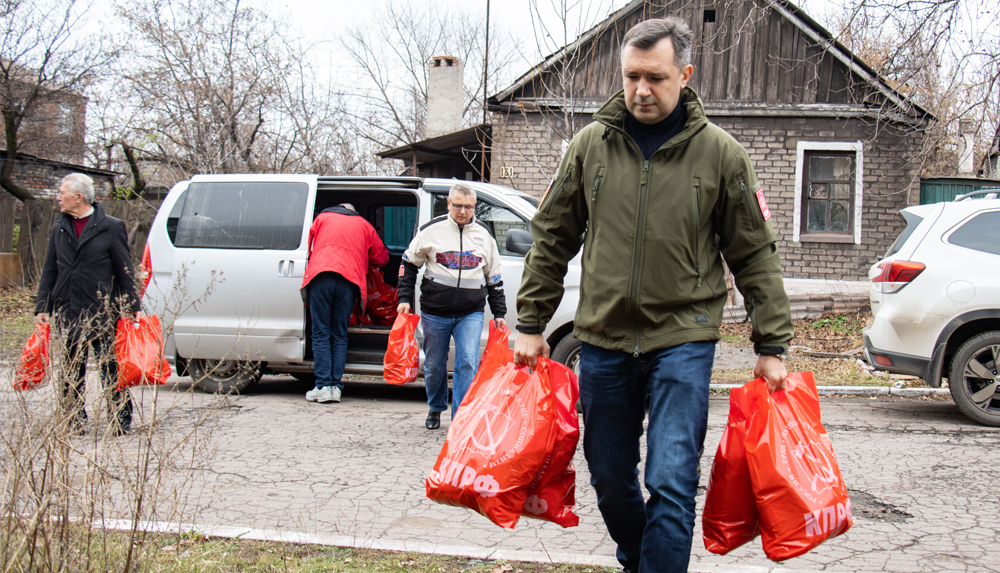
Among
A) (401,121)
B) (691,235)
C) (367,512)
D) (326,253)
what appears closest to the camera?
(691,235)

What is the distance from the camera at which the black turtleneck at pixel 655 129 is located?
8.38ft

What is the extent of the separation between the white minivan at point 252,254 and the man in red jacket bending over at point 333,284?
0.20 meters

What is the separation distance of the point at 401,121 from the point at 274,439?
26503mm

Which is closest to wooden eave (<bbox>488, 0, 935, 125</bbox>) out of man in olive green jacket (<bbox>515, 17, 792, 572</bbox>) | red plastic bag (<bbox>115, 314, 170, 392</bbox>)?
red plastic bag (<bbox>115, 314, 170, 392</bbox>)

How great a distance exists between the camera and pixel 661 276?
2.45m

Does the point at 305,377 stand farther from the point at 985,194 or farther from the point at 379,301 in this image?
the point at 985,194

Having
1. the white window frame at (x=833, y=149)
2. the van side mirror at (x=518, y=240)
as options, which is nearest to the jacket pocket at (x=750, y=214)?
the van side mirror at (x=518, y=240)

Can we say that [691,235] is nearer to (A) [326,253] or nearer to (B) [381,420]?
(B) [381,420]

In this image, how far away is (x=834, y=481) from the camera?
250cm

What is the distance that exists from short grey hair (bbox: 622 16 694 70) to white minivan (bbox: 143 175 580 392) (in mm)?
4106

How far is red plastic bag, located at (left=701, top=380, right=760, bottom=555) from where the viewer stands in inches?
99.8

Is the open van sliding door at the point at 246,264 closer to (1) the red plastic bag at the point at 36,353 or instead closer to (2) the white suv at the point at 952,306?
(1) the red plastic bag at the point at 36,353

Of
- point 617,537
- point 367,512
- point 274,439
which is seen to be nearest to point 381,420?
point 274,439

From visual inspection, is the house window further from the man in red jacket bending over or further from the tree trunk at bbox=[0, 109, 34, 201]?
the man in red jacket bending over
